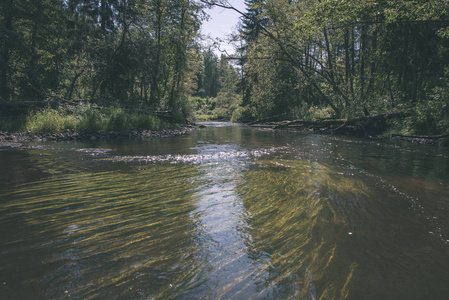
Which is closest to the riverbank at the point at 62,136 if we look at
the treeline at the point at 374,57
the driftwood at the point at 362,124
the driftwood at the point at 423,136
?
the treeline at the point at 374,57

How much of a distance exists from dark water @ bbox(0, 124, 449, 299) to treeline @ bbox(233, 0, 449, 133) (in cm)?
953

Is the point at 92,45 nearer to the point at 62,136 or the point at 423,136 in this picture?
the point at 62,136

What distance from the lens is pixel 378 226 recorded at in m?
3.14

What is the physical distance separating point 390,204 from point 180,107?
22.5 metres

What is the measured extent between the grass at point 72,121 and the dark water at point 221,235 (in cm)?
792

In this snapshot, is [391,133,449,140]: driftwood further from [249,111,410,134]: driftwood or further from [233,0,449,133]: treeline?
[249,111,410,134]: driftwood

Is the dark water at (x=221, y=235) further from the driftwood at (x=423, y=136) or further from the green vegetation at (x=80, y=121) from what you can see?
the green vegetation at (x=80, y=121)

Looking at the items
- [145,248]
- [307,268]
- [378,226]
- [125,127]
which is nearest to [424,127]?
[378,226]

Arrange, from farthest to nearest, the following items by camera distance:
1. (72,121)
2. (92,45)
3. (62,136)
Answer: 1. (92,45)
2. (72,121)
3. (62,136)

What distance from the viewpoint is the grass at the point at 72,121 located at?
12.4 meters

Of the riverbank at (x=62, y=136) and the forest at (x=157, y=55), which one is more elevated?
the forest at (x=157, y=55)

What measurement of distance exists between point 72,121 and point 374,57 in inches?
843

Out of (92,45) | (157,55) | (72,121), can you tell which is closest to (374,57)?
(157,55)

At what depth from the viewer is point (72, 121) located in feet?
43.1
